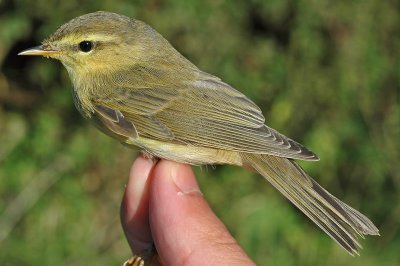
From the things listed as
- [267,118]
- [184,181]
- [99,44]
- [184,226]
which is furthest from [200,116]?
[267,118]

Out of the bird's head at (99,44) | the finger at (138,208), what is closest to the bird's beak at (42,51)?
the bird's head at (99,44)

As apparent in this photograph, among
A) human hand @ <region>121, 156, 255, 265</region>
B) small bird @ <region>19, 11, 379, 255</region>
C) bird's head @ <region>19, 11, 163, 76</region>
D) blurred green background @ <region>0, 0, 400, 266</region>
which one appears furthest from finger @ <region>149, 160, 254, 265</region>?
blurred green background @ <region>0, 0, 400, 266</region>

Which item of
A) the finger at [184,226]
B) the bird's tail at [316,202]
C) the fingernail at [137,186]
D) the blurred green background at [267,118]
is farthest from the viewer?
the blurred green background at [267,118]

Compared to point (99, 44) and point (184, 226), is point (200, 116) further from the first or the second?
point (184, 226)

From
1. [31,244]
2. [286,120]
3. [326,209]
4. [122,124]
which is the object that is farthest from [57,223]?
[326,209]

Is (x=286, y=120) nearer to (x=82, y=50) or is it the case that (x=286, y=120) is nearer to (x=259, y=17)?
(x=259, y=17)

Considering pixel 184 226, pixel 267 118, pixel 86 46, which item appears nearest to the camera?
pixel 184 226

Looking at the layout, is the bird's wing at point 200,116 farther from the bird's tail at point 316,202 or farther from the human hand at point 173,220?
the human hand at point 173,220
